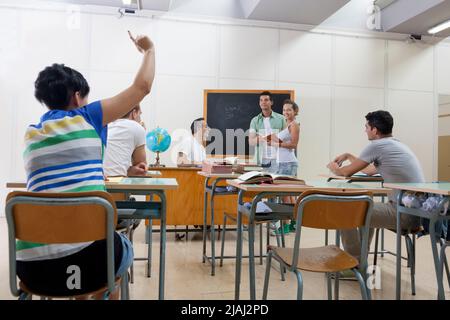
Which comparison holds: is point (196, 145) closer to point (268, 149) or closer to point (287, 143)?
point (268, 149)

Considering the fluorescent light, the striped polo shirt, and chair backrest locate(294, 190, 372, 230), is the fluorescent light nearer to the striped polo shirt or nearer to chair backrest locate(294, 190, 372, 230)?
chair backrest locate(294, 190, 372, 230)

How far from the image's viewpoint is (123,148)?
7.00 ft

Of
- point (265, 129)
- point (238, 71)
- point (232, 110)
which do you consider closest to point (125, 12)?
point (238, 71)

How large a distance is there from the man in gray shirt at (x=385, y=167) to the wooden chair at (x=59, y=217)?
183cm

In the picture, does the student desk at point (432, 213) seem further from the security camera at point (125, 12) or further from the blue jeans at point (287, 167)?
the security camera at point (125, 12)

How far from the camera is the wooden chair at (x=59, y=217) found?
97cm

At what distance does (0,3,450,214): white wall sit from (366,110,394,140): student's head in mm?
2890

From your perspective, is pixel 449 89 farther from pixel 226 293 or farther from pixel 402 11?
pixel 226 293

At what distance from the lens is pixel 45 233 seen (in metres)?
0.99

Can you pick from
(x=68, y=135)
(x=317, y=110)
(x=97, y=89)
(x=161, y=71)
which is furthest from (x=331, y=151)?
(x=68, y=135)

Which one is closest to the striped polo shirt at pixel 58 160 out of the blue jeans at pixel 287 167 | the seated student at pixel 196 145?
the seated student at pixel 196 145

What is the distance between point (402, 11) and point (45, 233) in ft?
20.4

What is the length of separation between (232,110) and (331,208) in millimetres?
3624
